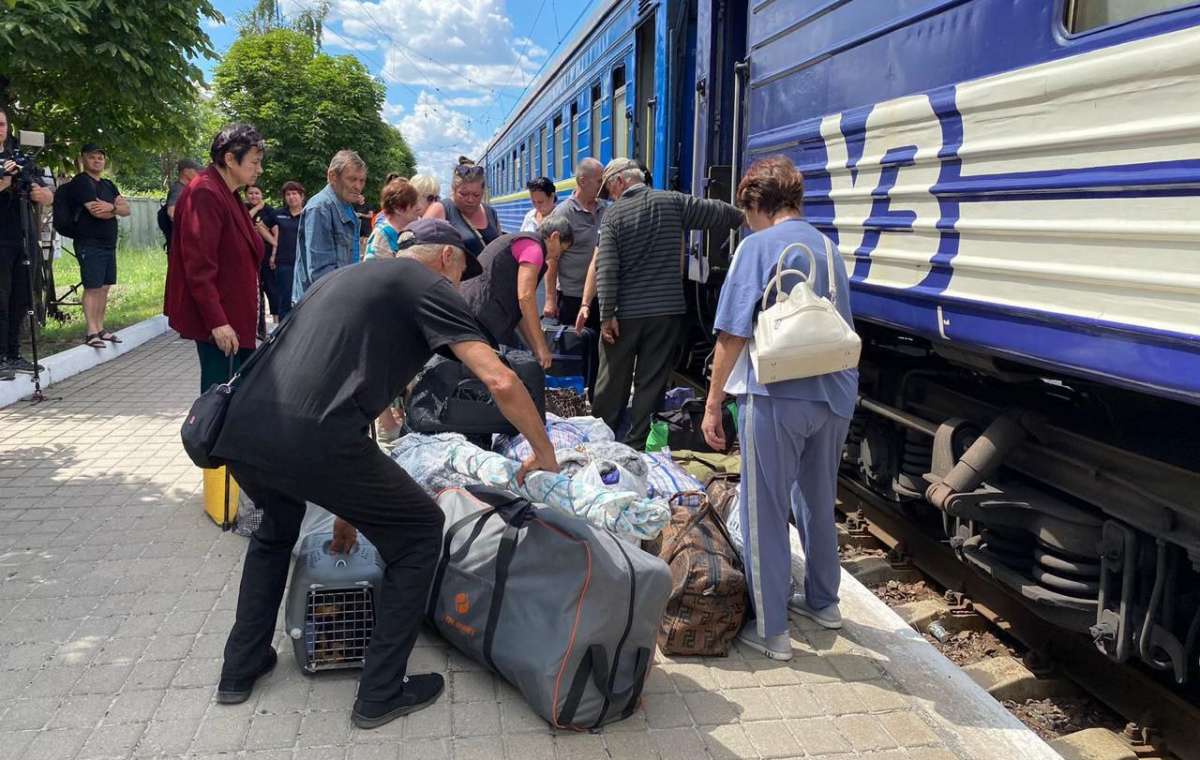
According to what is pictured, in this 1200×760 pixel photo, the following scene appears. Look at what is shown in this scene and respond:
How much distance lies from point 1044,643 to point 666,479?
1744mm

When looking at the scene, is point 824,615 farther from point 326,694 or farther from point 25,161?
point 25,161

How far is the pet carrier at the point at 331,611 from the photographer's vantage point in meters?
3.04

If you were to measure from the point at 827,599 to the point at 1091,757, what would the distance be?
3.35 feet

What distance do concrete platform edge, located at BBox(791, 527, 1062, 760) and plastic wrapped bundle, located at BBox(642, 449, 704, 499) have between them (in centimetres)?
85

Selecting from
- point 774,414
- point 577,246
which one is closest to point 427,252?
point 774,414

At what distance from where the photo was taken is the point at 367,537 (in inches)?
110

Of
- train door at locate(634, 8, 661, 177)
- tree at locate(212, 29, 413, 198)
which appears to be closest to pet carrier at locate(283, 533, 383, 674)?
train door at locate(634, 8, 661, 177)

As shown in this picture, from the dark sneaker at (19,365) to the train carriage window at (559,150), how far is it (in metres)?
6.13

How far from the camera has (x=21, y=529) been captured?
174 inches

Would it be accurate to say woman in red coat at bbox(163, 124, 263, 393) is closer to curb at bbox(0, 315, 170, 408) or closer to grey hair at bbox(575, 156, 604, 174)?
grey hair at bbox(575, 156, 604, 174)

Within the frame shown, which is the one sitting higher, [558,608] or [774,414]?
[774,414]

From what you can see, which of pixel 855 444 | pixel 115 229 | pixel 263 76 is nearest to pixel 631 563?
pixel 855 444

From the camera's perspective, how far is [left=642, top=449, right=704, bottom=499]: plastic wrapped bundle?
13.7 ft

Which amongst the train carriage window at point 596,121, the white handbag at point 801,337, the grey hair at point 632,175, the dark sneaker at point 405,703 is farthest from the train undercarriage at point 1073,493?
the train carriage window at point 596,121
